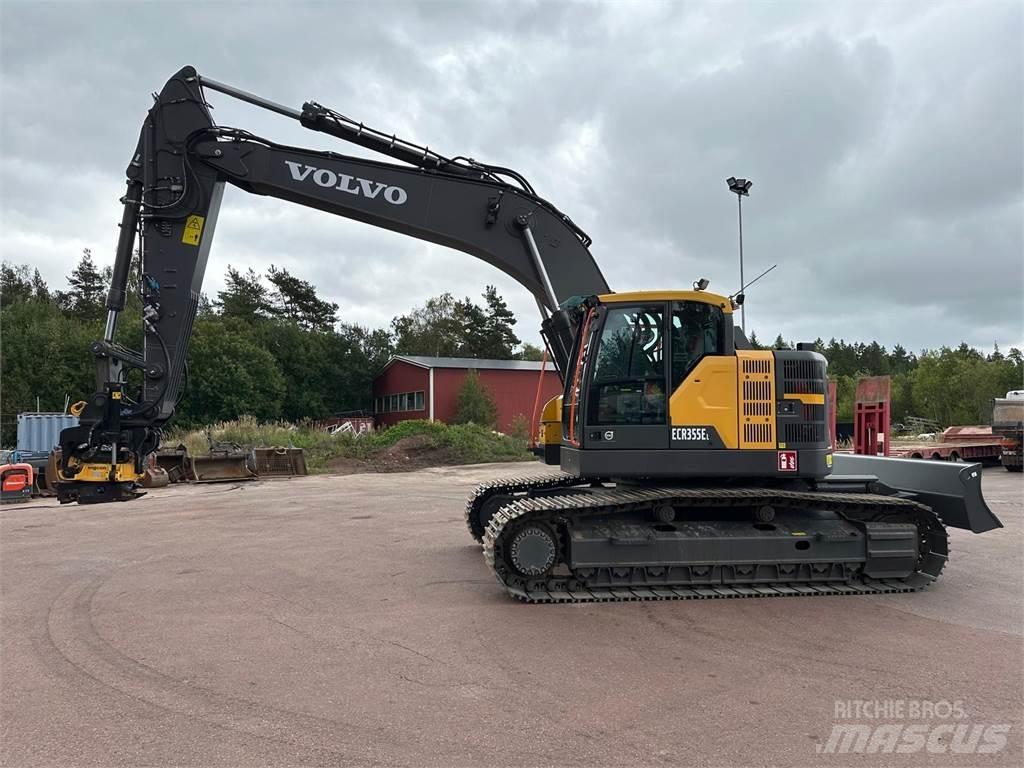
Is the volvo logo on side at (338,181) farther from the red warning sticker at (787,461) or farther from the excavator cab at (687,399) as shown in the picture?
the red warning sticker at (787,461)

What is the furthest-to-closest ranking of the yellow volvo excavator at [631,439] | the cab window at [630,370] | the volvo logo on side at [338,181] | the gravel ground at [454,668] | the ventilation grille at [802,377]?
the volvo logo on side at [338,181] < the ventilation grille at [802,377] < the cab window at [630,370] < the yellow volvo excavator at [631,439] < the gravel ground at [454,668]

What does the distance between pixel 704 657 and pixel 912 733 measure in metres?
1.44

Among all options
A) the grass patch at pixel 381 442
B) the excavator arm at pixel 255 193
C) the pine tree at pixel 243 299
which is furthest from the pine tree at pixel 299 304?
the excavator arm at pixel 255 193

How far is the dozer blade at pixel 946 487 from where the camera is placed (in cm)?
732

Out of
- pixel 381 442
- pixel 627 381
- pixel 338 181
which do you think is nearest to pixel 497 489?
pixel 627 381

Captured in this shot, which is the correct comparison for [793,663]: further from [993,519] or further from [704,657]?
[993,519]

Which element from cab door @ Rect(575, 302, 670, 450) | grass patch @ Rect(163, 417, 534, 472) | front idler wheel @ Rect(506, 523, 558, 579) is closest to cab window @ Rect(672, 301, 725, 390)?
cab door @ Rect(575, 302, 670, 450)

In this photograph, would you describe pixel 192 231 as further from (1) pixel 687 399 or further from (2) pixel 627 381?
(1) pixel 687 399

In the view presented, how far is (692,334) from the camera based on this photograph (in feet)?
22.7

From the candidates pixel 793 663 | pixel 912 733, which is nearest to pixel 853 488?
pixel 793 663

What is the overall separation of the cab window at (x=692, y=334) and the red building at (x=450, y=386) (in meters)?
30.2

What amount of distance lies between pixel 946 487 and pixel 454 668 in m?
5.84

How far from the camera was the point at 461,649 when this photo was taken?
5.23 meters

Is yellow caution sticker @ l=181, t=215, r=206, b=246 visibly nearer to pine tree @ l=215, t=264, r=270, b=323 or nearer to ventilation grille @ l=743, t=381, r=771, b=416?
ventilation grille @ l=743, t=381, r=771, b=416
